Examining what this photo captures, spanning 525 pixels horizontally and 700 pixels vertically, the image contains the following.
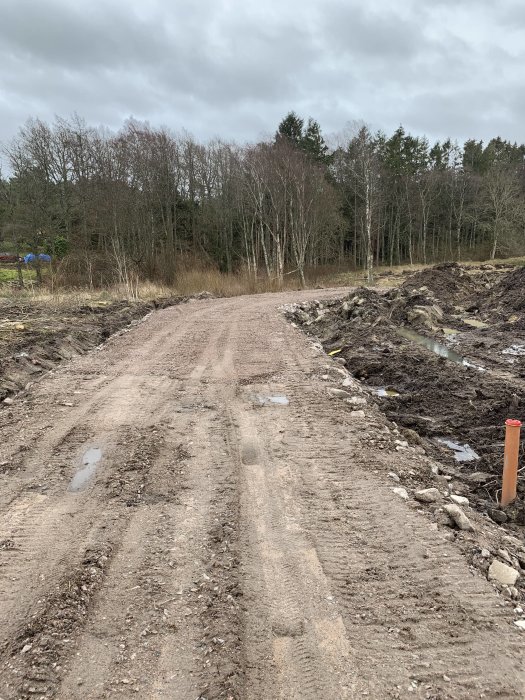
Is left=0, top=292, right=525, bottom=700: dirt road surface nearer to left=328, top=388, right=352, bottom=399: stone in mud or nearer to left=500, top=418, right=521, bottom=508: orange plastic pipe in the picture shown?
left=328, top=388, right=352, bottom=399: stone in mud

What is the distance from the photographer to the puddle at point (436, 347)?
1138cm

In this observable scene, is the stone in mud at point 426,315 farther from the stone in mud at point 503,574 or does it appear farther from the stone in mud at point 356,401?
the stone in mud at point 503,574

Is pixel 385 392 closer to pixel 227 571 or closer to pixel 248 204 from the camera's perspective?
pixel 227 571

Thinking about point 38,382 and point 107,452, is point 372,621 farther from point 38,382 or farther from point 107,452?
point 38,382

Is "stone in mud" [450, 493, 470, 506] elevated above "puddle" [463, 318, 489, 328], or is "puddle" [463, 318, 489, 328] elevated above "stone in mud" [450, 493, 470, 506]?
"puddle" [463, 318, 489, 328]

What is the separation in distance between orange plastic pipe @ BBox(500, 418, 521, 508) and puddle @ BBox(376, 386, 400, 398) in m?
3.89

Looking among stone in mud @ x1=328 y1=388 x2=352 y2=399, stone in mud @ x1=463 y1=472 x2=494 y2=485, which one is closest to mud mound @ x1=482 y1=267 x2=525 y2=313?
stone in mud @ x1=328 y1=388 x2=352 y2=399

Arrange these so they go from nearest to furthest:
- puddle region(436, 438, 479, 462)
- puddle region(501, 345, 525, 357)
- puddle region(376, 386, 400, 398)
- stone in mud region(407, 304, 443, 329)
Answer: puddle region(436, 438, 479, 462) → puddle region(376, 386, 400, 398) → puddle region(501, 345, 525, 357) → stone in mud region(407, 304, 443, 329)

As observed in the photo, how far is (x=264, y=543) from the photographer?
374 cm

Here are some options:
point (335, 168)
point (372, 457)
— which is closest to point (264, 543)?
point (372, 457)

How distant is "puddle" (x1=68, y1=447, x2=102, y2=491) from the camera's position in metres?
4.67

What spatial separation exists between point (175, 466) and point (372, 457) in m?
2.16

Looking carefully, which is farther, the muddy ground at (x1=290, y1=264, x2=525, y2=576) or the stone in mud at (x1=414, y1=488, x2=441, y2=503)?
the muddy ground at (x1=290, y1=264, x2=525, y2=576)

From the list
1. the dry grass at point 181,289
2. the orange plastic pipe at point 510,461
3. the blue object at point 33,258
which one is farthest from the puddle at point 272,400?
the blue object at point 33,258
